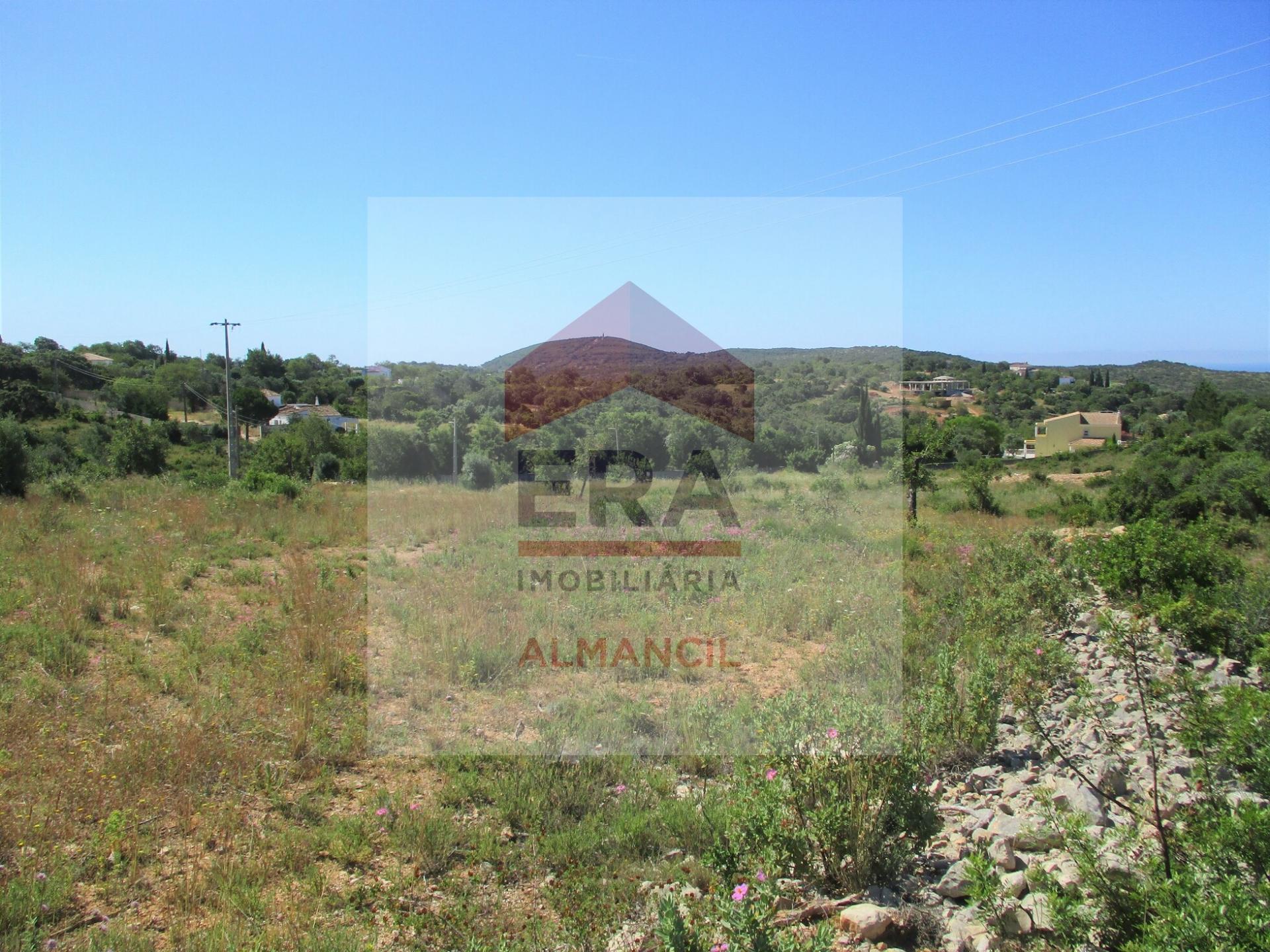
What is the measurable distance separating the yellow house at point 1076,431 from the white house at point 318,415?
2893 cm

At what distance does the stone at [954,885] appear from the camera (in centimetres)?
262

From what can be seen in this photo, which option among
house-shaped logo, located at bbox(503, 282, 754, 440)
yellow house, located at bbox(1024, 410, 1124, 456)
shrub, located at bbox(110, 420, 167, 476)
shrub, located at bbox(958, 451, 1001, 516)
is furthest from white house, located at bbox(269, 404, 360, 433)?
yellow house, located at bbox(1024, 410, 1124, 456)

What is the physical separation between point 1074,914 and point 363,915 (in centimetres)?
239

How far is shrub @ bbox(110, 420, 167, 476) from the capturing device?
1961 centimetres

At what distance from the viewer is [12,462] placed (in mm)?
11266

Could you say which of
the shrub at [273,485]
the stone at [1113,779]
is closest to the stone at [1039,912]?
the stone at [1113,779]

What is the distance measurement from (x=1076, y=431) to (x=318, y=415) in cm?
3202

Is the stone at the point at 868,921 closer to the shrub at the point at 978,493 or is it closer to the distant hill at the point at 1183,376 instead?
the shrub at the point at 978,493

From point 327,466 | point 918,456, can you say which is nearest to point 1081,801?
point 918,456

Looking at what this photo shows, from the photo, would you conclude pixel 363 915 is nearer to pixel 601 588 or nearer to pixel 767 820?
pixel 767 820

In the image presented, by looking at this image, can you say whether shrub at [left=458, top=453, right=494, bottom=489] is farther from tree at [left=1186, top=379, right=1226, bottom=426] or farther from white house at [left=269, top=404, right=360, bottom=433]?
tree at [left=1186, top=379, right=1226, bottom=426]

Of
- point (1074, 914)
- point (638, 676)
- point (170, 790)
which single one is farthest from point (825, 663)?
point (170, 790)

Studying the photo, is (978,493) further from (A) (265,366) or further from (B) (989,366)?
(A) (265,366)

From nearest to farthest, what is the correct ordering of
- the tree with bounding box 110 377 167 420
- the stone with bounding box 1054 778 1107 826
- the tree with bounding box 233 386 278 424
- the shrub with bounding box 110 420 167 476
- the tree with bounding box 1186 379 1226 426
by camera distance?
the stone with bounding box 1054 778 1107 826 → the shrub with bounding box 110 420 167 476 → the tree with bounding box 1186 379 1226 426 → the tree with bounding box 233 386 278 424 → the tree with bounding box 110 377 167 420
